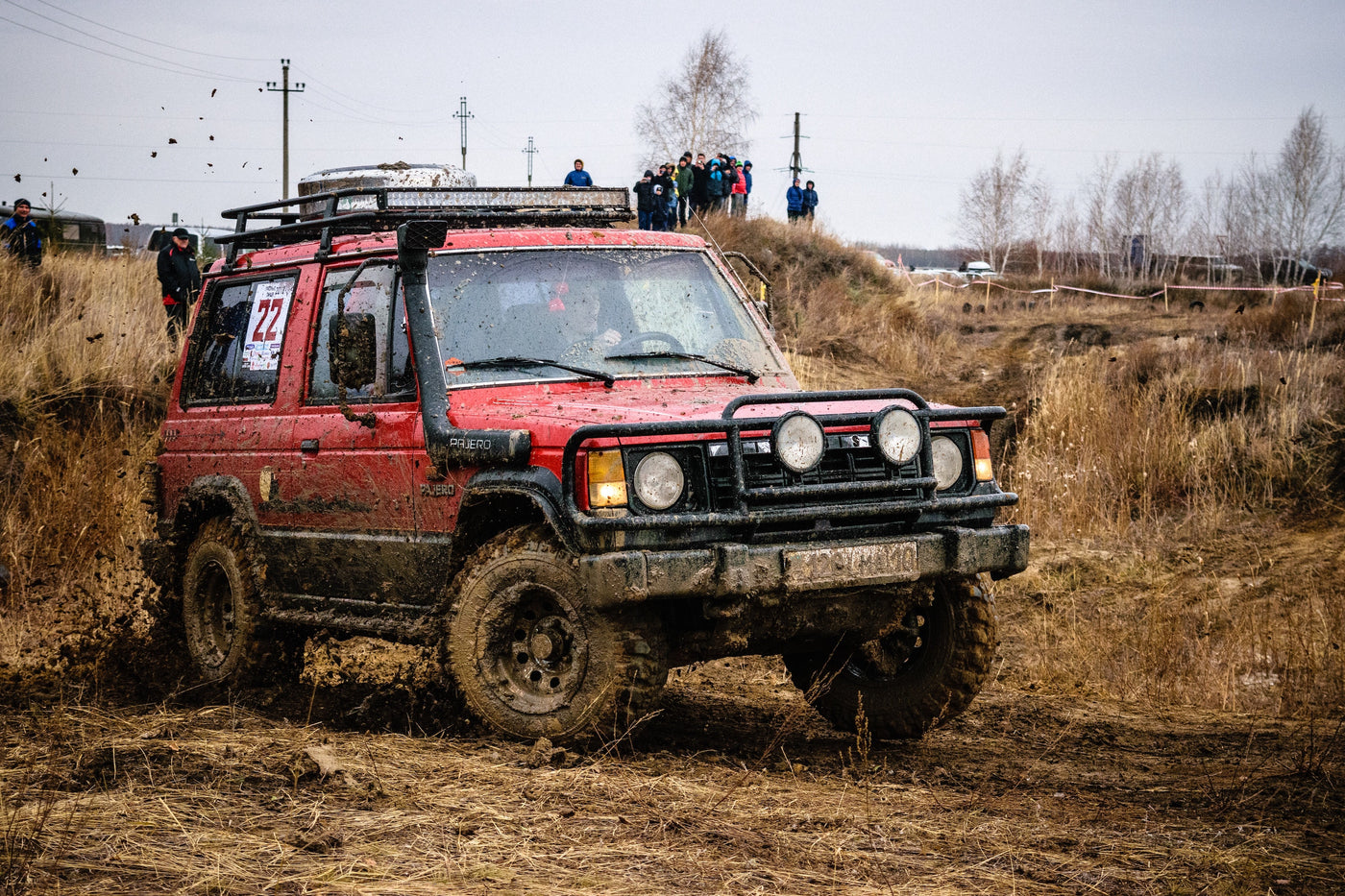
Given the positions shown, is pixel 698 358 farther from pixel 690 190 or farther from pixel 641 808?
pixel 690 190

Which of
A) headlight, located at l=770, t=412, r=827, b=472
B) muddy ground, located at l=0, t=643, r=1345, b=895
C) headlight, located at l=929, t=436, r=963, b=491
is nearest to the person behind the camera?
muddy ground, located at l=0, t=643, r=1345, b=895

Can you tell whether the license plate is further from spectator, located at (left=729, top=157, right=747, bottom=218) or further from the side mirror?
spectator, located at (left=729, top=157, right=747, bottom=218)

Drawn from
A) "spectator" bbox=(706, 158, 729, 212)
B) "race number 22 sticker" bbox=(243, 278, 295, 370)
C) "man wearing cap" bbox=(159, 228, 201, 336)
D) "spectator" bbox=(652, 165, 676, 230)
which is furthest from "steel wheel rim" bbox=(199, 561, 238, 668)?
"spectator" bbox=(706, 158, 729, 212)

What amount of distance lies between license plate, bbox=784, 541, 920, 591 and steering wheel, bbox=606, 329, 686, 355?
1.44 meters

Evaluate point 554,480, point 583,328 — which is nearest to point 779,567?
point 554,480

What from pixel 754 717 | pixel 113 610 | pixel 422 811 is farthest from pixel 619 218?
pixel 113 610

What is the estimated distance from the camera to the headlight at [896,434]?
505 cm

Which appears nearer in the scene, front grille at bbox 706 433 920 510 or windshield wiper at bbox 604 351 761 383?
front grille at bbox 706 433 920 510

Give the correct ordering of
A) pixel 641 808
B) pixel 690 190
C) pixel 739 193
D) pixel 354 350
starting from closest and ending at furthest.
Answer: pixel 641 808 → pixel 354 350 → pixel 690 190 → pixel 739 193

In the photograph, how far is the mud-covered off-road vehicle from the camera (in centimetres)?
481

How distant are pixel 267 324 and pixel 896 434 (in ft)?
11.1

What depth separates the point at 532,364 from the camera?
5.63 m

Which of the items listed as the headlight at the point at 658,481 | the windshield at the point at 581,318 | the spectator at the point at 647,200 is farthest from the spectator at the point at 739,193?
the headlight at the point at 658,481

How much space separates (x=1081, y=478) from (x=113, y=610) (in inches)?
331
